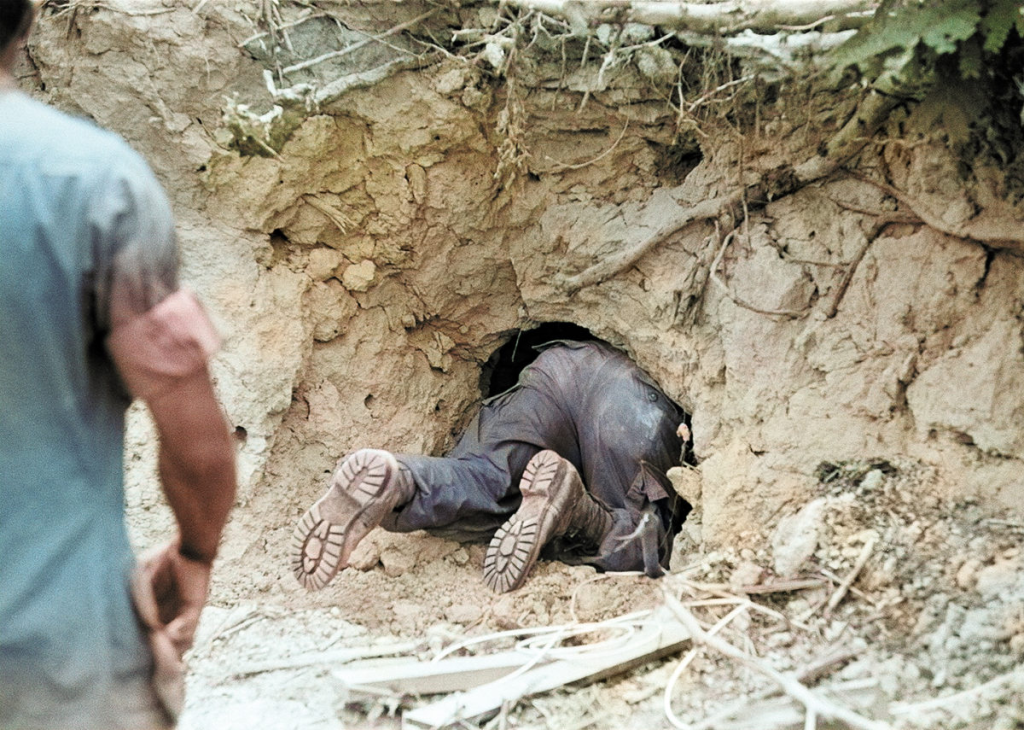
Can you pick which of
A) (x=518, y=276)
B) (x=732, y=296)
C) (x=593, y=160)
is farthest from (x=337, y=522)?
(x=593, y=160)

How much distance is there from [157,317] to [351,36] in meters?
2.50

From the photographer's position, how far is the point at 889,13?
101 inches

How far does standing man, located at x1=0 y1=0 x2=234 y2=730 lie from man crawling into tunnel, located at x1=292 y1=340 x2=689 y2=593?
1.62 metres

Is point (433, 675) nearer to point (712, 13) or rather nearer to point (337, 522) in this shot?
point (337, 522)

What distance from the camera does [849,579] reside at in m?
2.67

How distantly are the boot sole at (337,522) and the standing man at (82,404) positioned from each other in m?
1.57

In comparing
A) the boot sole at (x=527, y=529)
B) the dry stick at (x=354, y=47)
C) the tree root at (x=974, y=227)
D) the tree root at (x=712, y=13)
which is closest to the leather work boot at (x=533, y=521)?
the boot sole at (x=527, y=529)

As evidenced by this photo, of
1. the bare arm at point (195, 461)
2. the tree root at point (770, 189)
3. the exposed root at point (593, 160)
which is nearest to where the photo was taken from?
the bare arm at point (195, 461)

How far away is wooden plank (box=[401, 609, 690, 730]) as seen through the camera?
8.19 ft

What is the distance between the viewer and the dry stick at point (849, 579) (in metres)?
2.65

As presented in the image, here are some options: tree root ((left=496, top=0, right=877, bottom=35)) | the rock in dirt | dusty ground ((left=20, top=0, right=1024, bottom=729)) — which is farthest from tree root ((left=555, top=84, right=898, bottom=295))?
the rock in dirt

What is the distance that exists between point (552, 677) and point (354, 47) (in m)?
2.42

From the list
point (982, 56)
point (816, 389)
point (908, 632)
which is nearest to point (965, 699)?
point (908, 632)

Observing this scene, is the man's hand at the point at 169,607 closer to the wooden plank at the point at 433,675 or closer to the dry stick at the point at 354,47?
the wooden plank at the point at 433,675
